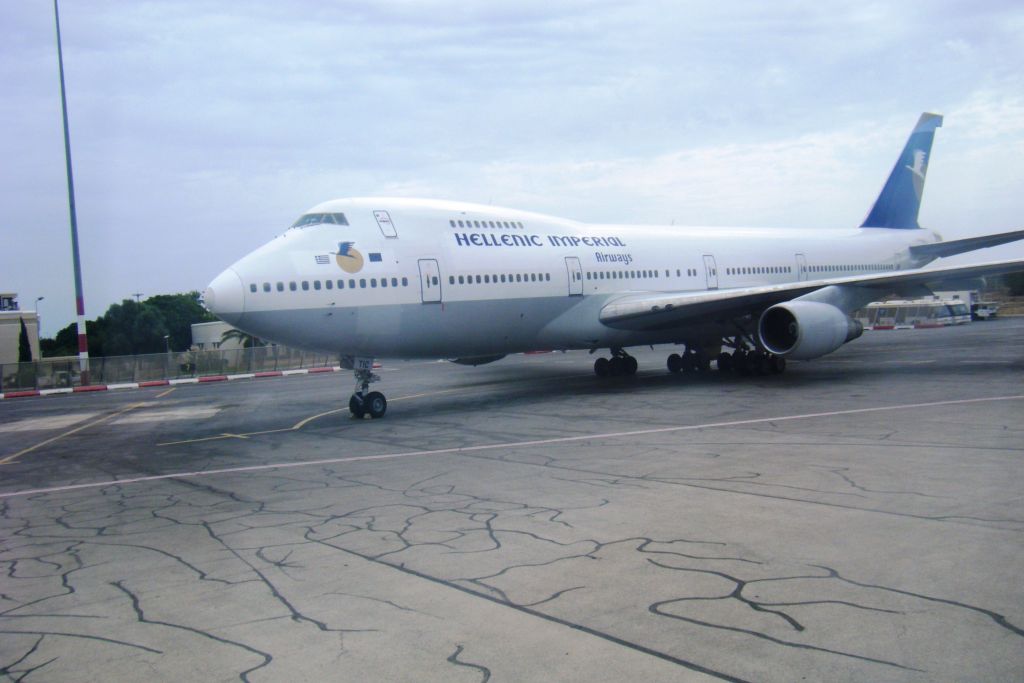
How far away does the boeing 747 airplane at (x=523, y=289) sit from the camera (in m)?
17.0

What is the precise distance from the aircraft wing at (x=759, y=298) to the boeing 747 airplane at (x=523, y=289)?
0.17 feet

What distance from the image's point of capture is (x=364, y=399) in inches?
706

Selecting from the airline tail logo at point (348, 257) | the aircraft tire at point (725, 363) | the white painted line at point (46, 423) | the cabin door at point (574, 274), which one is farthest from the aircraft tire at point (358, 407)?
the aircraft tire at point (725, 363)

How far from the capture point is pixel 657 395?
751 inches

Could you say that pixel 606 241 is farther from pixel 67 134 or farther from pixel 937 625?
pixel 67 134

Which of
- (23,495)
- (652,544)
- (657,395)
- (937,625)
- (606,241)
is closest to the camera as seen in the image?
(937,625)

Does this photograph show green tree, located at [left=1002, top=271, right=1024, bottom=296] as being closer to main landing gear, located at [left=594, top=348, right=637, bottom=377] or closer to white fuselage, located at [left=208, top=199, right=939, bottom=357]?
white fuselage, located at [left=208, top=199, right=939, bottom=357]

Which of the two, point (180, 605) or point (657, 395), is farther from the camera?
point (657, 395)

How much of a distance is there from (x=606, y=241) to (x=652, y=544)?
16306mm

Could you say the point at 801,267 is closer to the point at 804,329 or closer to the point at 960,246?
the point at 960,246

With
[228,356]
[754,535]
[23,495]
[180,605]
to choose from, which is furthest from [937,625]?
[228,356]

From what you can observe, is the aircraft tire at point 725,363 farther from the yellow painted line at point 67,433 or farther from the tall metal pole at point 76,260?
the tall metal pole at point 76,260

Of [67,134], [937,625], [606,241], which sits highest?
[67,134]

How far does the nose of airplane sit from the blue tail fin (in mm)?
22877
